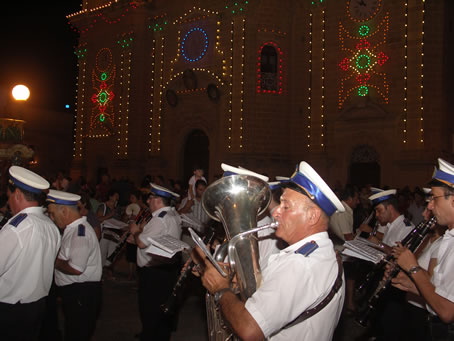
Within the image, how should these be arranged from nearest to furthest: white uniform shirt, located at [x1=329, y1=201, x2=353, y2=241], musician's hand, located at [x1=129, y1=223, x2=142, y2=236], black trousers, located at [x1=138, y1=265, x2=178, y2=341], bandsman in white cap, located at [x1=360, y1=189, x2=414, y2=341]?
black trousers, located at [x1=138, y1=265, x2=178, y2=341] < bandsman in white cap, located at [x1=360, y1=189, x2=414, y2=341] < musician's hand, located at [x1=129, y1=223, x2=142, y2=236] < white uniform shirt, located at [x1=329, y1=201, x2=353, y2=241]

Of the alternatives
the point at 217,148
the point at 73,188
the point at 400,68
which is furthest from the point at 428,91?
the point at 73,188

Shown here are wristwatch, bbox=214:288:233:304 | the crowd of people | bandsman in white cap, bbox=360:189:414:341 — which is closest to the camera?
the crowd of people

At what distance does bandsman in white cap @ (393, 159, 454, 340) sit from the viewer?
3.32 meters

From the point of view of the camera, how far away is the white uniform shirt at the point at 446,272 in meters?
3.33

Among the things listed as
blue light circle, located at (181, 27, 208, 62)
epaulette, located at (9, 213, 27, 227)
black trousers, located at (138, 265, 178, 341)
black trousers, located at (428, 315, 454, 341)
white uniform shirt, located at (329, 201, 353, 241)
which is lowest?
black trousers, located at (138, 265, 178, 341)

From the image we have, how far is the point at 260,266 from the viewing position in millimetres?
3490

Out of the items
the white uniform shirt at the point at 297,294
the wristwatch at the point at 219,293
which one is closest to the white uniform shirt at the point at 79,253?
the wristwatch at the point at 219,293

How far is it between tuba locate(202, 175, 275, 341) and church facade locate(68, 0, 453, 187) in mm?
13132

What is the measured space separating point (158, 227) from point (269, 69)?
14381 millimetres

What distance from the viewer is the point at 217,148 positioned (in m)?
20.0

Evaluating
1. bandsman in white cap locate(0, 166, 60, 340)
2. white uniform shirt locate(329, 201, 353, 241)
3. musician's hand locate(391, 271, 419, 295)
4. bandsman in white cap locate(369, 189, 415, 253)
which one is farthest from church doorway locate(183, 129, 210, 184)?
musician's hand locate(391, 271, 419, 295)

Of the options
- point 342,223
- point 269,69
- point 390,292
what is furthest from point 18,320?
point 269,69

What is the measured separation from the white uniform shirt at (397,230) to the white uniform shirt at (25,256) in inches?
169

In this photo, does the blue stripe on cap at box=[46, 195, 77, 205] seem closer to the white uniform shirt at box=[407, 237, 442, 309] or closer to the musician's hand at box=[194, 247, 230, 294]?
the musician's hand at box=[194, 247, 230, 294]
